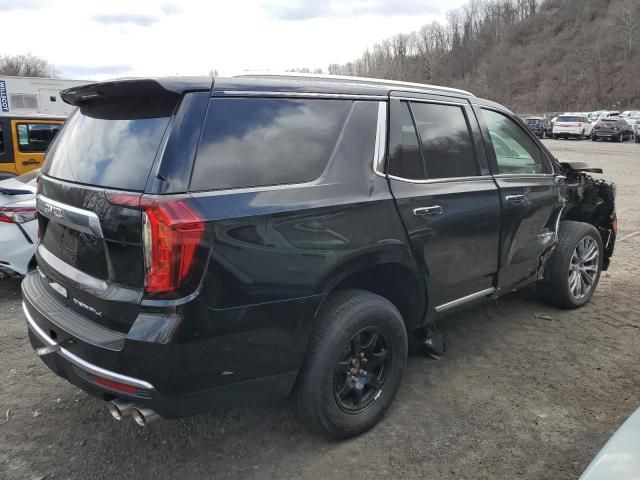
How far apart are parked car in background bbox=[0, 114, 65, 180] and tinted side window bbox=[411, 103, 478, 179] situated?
8.80 metres

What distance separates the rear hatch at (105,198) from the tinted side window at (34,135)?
8645mm

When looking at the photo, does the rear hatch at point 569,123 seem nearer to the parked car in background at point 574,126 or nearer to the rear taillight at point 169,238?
the parked car in background at point 574,126

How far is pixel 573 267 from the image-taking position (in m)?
4.82

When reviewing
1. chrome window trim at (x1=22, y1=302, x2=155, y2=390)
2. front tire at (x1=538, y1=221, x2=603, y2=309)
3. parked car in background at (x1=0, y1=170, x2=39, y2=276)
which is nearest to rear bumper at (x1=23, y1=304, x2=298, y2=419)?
chrome window trim at (x1=22, y1=302, x2=155, y2=390)

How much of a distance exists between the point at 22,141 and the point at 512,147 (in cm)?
960

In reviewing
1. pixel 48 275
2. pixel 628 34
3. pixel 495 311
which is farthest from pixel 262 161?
pixel 628 34

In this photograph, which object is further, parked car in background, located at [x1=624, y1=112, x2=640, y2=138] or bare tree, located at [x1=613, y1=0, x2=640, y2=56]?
bare tree, located at [x1=613, y1=0, x2=640, y2=56]

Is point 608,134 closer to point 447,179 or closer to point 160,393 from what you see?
point 447,179

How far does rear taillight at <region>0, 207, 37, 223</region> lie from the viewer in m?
5.04

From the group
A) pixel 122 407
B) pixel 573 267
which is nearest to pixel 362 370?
pixel 122 407

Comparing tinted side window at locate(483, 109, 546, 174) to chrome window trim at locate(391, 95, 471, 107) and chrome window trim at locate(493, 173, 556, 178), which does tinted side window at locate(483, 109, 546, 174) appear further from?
chrome window trim at locate(391, 95, 471, 107)

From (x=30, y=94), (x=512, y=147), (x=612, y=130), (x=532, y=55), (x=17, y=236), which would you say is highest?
(x=532, y=55)

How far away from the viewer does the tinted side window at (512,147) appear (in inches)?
155

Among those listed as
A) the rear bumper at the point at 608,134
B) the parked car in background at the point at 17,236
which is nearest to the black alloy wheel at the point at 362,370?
the parked car in background at the point at 17,236
